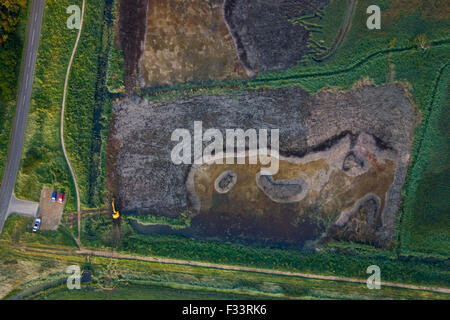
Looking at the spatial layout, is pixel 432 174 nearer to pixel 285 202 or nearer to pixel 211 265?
pixel 285 202

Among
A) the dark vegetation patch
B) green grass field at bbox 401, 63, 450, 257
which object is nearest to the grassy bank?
the dark vegetation patch

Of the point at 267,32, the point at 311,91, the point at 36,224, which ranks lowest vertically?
the point at 36,224

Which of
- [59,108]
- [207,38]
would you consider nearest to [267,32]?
[207,38]

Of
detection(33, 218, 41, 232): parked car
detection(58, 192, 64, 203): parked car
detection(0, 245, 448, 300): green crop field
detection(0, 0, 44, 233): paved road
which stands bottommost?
detection(0, 245, 448, 300): green crop field

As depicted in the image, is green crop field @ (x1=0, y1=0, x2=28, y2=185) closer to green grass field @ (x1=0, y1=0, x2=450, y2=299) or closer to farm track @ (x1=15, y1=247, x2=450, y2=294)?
green grass field @ (x1=0, y1=0, x2=450, y2=299)

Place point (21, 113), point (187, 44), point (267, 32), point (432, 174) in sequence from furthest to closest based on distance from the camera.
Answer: point (187, 44) → point (267, 32) → point (21, 113) → point (432, 174)
